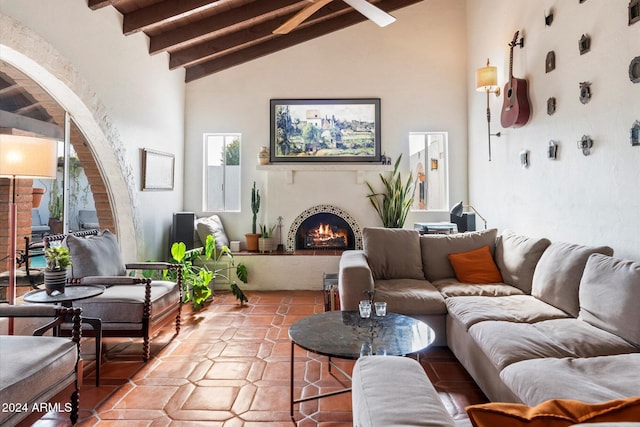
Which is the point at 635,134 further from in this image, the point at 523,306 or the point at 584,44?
the point at 523,306

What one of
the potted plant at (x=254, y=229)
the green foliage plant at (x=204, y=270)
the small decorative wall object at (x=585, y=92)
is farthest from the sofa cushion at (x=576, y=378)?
the potted plant at (x=254, y=229)

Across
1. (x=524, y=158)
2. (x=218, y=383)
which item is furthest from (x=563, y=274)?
(x=218, y=383)

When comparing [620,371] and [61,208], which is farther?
[61,208]

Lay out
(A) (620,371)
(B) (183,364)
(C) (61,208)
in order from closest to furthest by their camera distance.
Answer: (A) (620,371) → (B) (183,364) → (C) (61,208)

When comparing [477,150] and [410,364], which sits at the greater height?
[477,150]

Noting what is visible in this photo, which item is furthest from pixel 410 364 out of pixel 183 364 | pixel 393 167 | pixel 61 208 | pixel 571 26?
pixel 393 167

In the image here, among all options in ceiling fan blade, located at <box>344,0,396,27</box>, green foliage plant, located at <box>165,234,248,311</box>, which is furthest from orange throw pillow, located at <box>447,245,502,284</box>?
green foliage plant, located at <box>165,234,248,311</box>

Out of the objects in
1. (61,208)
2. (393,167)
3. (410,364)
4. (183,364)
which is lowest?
(183,364)

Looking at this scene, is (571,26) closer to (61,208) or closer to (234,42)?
(234,42)

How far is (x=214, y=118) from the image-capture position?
5.95 metres

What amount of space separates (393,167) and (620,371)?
428 centimetres

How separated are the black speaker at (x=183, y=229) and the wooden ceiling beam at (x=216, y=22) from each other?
2144 mm

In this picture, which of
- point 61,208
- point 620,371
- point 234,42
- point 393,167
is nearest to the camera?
point 620,371

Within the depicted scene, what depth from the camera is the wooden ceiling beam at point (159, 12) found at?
13.1 ft
